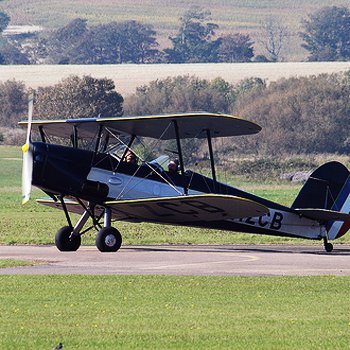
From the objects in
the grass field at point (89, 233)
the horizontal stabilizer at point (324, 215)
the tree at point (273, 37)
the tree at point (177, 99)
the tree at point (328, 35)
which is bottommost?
the tree at point (273, 37)

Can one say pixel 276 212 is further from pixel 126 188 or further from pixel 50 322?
pixel 50 322

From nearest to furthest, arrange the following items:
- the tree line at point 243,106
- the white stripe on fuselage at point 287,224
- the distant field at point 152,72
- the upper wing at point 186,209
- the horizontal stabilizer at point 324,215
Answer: the upper wing at point 186,209
the horizontal stabilizer at point 324,215
the white stripe on fuselage at point 287,224
the tree line at point 243,106
the distant field at point 152,72

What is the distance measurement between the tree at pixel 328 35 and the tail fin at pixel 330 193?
12455cm

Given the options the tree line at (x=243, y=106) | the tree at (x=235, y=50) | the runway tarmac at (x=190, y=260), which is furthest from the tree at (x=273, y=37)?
the runway tarmac at (x=190, y=260)

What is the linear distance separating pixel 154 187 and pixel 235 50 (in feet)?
444

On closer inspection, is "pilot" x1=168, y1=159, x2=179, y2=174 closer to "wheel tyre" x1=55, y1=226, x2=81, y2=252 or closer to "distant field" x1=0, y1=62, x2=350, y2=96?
"wheel tyre" x1=55, y1=226, x2=81, y2=252

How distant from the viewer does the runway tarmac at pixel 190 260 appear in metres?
21.3

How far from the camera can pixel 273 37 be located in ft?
587

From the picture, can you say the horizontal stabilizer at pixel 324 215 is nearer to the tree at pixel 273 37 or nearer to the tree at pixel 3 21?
the tree at pixel 273 37

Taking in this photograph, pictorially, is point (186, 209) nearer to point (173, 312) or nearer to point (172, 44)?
point (173, 312)

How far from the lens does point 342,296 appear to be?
684 inches

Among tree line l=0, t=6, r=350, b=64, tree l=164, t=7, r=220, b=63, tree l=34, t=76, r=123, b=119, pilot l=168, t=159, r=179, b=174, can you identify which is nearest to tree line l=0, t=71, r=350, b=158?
tree l=34, t=76, r=123, b=119

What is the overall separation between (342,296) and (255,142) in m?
58.9

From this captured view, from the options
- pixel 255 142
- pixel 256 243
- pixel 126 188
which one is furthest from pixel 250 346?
pixel 255 142
